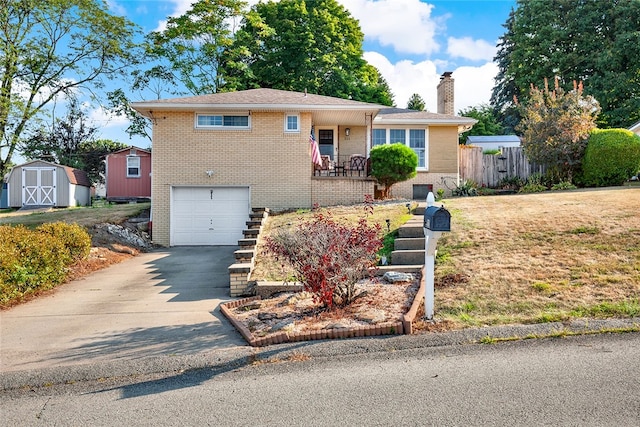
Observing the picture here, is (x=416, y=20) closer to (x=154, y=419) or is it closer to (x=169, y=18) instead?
(x=154, y=419)

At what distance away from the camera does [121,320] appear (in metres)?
7.04

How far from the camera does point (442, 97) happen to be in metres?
21.9

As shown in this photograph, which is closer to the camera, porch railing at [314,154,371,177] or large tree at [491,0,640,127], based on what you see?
porch railing at [314,154,371,177]

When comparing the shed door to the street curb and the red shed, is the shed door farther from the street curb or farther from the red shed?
the street curb

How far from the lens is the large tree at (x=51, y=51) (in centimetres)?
1708

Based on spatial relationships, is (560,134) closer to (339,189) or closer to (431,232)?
(339,189)

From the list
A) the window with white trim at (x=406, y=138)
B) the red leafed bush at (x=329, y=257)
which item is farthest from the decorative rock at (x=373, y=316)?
the window with white trim at (x=406, y=138)

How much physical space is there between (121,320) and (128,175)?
976 inches

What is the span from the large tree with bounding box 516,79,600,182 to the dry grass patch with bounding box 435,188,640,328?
6360 mm

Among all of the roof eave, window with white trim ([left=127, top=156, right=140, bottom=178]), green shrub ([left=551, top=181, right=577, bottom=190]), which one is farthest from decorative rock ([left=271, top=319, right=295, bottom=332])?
window with white trim ([left=127, top=156, right=140, bottom=178])

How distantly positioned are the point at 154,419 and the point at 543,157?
17543 mm

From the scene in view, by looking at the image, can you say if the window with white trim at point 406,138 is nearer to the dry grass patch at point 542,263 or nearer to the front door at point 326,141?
the front door at point 326,141

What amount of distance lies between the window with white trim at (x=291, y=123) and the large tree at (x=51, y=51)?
10.1 metres

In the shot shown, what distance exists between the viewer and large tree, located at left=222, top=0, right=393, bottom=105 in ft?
95.0
